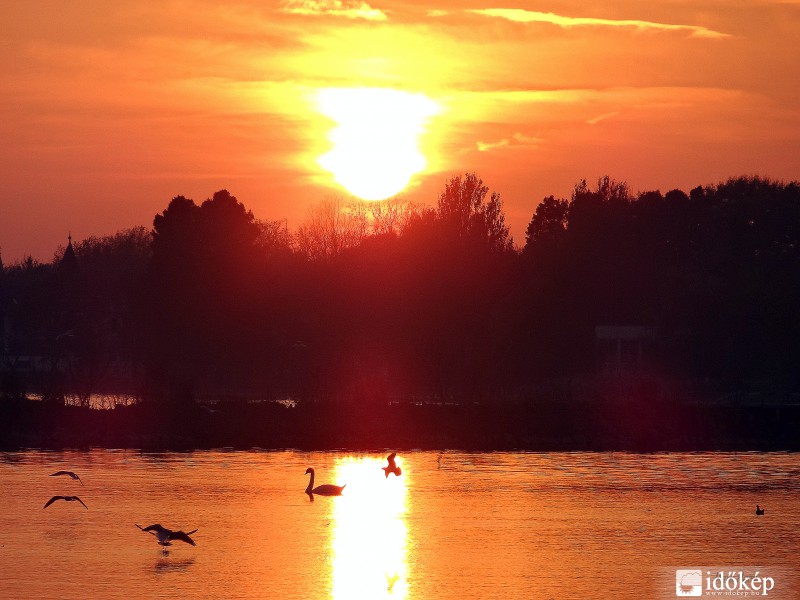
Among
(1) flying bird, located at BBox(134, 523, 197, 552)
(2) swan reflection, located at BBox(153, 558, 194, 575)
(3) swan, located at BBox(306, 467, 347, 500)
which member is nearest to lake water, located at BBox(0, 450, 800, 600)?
(2) swan reflection, located at BBox(153, 558, 194, 575)

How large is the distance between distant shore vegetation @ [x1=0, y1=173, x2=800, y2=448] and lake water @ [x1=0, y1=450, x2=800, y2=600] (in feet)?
57.4

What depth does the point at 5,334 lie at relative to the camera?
13800 cm

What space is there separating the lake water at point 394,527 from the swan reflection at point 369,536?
8 centimetres

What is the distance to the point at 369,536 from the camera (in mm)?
35125

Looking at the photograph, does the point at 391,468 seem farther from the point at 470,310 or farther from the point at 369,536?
the point at 470,310

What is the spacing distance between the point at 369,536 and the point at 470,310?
168 ft

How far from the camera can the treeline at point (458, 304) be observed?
272 ft

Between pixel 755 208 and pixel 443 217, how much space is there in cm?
2345

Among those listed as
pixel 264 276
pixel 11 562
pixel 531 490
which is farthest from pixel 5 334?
pixel 11 562

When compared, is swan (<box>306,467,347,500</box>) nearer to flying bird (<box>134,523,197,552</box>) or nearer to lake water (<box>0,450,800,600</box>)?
lake water (<box>0,450,800,600</box>)

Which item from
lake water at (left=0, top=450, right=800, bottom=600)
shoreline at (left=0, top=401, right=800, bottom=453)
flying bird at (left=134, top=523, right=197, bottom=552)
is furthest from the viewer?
shoreline at (left=0, top=401, right=800, bottom=453)

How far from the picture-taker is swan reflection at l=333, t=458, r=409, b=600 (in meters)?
28.1

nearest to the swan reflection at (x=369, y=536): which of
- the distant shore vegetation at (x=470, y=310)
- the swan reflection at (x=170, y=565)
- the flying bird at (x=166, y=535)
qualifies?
the swan reflection at (x=170, y=565)

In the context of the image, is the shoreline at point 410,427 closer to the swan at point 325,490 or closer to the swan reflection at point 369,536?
the swan reflection at point 369,536
